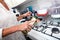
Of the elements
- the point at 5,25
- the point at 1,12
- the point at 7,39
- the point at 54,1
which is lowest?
the point at 7,39

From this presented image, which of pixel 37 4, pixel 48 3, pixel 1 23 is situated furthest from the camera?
pixel 37 4

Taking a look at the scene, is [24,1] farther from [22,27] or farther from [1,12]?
[22,27]

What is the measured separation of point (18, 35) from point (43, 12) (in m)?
0.59

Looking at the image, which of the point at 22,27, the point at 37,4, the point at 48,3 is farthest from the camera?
the point at 37,4

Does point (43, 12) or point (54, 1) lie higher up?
point (54, 1)

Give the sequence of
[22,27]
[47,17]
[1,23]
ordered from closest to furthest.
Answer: [22,27], [1,23], [47,17]

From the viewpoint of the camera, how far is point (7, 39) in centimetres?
92

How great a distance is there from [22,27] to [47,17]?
0.72 m

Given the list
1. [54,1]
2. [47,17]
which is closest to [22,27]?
[47,17]

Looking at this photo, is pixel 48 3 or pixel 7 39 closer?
pixel 7 39

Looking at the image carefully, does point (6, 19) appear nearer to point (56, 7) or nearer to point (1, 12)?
point (1, 12)

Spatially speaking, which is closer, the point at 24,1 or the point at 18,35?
the point at 18,35

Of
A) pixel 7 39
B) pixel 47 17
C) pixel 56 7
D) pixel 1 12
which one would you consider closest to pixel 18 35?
pixel 7 39

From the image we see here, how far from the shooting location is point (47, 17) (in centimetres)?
136
